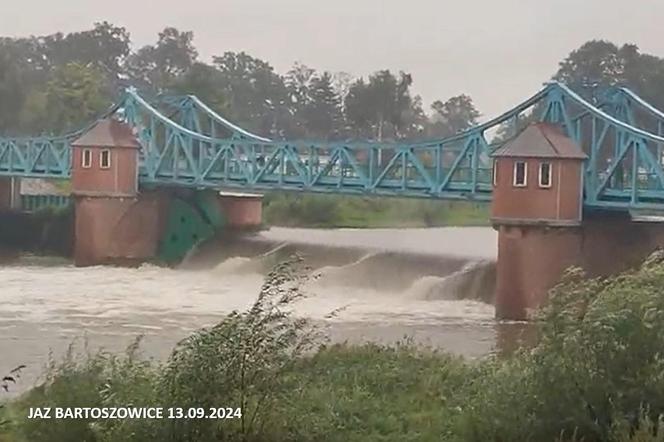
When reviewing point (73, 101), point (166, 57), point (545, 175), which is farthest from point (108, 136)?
point (166, 57)

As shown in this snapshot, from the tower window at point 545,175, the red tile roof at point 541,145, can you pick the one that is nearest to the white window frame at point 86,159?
the red tile roof at point 541,145

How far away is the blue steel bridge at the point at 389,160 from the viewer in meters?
35.7

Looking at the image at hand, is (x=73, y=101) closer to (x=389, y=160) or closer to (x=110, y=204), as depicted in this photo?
(x=110, y=204)

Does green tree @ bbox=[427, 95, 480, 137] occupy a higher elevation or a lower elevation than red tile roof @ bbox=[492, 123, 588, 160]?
higher

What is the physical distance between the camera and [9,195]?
64750mm

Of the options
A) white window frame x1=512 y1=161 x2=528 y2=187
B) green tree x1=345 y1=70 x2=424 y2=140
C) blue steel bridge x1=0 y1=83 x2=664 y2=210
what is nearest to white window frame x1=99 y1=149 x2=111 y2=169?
blue steel bridge x1=0 y1=83 x2=664 y2=210

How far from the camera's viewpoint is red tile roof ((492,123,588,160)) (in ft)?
114

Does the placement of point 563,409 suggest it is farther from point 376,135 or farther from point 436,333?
point 376,135

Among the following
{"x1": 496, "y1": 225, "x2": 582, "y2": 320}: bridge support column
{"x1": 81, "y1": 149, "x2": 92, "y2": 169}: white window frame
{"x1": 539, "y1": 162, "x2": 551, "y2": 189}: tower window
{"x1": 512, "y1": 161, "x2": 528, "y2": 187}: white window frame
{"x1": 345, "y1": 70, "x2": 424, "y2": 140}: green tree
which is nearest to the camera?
{"x1": 496, "y1": 225, "x2": 582, "y2": 320}: bridge support column

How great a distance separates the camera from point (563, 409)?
12.8 metres

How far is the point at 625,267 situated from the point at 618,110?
8.75m

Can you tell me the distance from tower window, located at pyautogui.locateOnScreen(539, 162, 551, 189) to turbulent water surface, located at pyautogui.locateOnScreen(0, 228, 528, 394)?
397 centimetres

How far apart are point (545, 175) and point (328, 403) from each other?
69.2 feet

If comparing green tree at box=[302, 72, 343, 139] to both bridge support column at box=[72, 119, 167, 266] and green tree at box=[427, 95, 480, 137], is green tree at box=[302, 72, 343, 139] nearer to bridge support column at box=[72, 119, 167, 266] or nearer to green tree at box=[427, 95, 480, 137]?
green tree at box=[427, 95, 480, 137]
